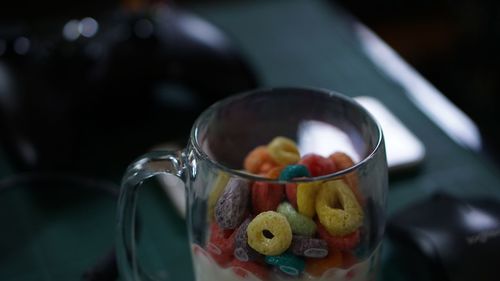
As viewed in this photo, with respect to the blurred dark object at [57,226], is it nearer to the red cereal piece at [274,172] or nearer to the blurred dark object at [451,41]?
the red cereal piece at [274,172]

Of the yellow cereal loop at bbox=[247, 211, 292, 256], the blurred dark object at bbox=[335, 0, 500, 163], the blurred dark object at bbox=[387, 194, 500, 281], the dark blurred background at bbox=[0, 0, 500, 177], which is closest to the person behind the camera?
the yellow cereal loop at bbox=[247, 211, 292, 256]

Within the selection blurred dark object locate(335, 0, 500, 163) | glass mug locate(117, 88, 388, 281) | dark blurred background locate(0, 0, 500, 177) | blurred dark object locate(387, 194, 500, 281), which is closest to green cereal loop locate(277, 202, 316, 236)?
glass mug locate(117, 88, 388, 281)

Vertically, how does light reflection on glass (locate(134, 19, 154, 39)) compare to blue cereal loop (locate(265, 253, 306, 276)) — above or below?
above

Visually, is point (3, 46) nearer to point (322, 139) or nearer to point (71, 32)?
point (71, 32)

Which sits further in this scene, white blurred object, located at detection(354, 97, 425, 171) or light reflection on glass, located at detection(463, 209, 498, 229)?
white blurred object, located at detection(354, 97, 425, 171)

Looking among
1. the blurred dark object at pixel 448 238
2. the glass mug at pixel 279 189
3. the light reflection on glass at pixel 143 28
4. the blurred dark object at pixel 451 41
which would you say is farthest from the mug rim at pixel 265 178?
the blurred dark object at pixel 451 41

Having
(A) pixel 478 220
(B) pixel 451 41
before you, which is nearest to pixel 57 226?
(A) pixel 478 220

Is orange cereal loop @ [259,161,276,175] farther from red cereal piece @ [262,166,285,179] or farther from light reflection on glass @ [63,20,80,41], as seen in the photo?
light reflection on glass @ [63,20,80,41]
